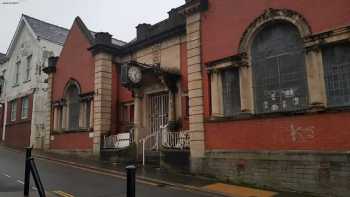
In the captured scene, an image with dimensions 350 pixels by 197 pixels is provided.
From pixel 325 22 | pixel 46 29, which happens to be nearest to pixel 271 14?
pixel 325 22

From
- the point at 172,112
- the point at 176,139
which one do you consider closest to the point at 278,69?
the point at 176,139

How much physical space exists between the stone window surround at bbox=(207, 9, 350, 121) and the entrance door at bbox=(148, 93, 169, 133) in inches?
162

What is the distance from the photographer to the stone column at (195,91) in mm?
12305

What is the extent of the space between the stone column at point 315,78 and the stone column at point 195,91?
4.00 metres

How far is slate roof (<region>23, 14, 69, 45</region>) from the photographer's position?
26.6m

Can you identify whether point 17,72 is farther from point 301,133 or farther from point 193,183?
point 301,133

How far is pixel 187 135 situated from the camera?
1327cm

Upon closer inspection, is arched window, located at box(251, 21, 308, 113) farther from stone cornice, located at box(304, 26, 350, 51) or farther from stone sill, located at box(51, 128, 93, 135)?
stone sill, located at box(51, 128, 93, 135)

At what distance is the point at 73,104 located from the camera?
20188 millimetres

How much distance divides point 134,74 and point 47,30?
16115 millimetres

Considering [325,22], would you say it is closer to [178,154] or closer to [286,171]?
[286,171]

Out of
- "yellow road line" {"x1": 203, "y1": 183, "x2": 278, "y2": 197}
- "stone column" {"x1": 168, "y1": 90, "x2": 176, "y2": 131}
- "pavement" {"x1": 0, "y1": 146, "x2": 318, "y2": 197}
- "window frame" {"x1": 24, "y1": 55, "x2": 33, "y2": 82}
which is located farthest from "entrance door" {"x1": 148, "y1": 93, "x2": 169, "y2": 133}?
"window frame" {"x1": 24, "y1": 55, "x2": 33, "y2": 82}

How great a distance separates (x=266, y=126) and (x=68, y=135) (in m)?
13.0

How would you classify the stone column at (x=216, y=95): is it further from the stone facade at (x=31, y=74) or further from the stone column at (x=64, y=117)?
the stone facade at (x=31, y=74)
